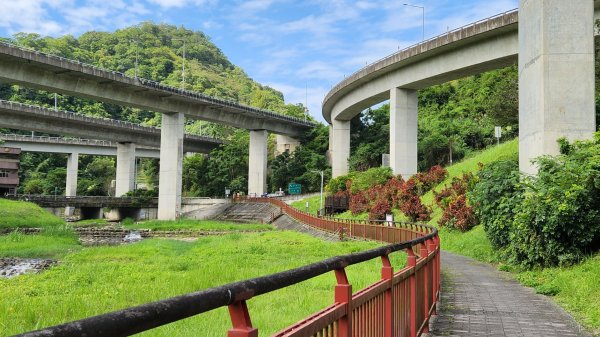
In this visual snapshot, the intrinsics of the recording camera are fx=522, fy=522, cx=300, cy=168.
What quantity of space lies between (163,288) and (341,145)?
5054 centimetres

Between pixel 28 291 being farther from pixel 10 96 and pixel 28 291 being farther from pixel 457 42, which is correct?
pixel 10 96

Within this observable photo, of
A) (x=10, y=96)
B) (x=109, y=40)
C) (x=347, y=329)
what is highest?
(x=109, y=40)

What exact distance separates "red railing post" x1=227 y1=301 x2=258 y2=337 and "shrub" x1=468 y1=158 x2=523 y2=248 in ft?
45.2

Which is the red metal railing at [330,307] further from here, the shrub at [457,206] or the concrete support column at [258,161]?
the concrete support column at [258,161]

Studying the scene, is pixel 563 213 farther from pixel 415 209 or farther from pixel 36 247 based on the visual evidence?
pixel 36 247

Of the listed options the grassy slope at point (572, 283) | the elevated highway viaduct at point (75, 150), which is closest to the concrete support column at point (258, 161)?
the elevated highway viaduct at point (75, 150)

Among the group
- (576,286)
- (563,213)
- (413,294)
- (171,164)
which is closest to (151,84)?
(171,164)

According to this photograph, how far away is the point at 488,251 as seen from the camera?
18.0m

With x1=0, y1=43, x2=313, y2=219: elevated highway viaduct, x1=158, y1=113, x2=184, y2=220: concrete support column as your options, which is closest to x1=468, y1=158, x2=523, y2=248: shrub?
x1=0, y1=43, x2=313, y2=219: elevated highway viaduct

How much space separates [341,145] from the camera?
6172 centimetres

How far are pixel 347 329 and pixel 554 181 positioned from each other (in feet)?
36.1

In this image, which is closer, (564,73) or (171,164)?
(564,73)

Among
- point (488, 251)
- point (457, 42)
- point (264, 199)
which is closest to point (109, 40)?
point (264, 199)

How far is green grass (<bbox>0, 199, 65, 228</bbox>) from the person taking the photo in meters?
41.6
